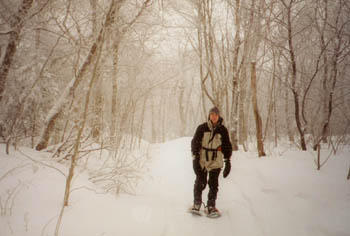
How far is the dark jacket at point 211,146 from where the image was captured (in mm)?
3791

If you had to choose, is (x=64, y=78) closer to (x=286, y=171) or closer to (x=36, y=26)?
(x=36, y=26)

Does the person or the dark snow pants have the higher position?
the person

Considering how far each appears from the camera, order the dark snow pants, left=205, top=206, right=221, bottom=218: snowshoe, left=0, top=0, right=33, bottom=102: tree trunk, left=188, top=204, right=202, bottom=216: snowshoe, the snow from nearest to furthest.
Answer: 1. the snow
2. left=205, top=206, right=221, bottom=218: snowshoe
3. left=188, top=204, right=202, bottom=216: snowshoe
4. the dark snow pants
5. left=0, top=0, right=33, bottom=102: tree trunk

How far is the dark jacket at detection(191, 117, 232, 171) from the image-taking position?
3791mm

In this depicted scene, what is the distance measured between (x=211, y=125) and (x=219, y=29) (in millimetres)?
7265

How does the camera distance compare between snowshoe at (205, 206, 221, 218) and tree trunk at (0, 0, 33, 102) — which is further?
tree trunk at (0, 0, 33, 102)

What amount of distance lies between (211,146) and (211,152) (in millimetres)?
116

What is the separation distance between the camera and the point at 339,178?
439 centimetres

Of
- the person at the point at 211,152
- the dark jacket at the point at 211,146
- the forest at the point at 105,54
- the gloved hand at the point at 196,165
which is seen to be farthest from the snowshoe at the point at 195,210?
the forest at the point at 105,54

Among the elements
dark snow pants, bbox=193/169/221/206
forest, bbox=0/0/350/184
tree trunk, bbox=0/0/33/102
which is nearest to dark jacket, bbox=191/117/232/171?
dark snow pants, bbox=193/169/221/206

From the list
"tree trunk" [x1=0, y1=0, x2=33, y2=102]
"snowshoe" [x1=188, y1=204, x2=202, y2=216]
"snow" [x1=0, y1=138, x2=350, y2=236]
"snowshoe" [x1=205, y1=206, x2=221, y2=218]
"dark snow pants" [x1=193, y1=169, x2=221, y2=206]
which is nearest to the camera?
"snow" [x1=0, y1=138, x2=350, y2=236]

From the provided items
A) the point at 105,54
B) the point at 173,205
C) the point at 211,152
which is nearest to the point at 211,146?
the point at 211,152

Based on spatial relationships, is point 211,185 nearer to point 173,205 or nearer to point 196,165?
point 196,165

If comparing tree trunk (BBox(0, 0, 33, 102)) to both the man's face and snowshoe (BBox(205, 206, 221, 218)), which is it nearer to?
the man's face
